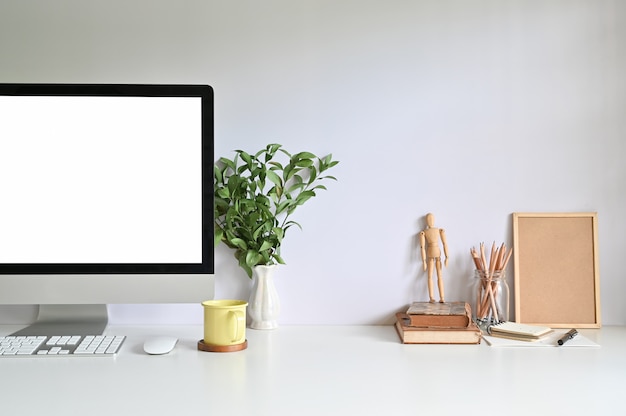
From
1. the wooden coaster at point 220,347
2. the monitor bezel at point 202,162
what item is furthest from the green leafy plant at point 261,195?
the wooden coaster at point 220,347

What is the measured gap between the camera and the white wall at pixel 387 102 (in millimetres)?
1643

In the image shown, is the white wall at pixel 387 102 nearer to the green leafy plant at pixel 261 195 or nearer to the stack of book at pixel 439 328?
the green leafy plant at pixel 261 195

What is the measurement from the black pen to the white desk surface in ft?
0.10

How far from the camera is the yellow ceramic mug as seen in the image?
136 centimetres

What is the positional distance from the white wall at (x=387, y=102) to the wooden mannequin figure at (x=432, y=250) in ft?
0.10

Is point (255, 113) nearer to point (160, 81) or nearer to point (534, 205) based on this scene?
point (160, 81)

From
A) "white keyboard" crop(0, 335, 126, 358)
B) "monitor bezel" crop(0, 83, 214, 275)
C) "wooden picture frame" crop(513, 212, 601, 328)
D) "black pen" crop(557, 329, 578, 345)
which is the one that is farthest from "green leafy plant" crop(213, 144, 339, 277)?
"black pen" crop(557, 329, 578, 345)

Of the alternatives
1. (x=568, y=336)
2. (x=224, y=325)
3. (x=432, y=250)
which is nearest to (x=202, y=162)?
(x=224, y=325)

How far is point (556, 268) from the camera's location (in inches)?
64.2

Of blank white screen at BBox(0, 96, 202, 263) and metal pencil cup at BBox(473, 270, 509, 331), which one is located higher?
blank white screen at BBox(0, 96, 202, 263)

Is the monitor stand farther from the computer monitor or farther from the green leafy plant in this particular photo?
the green leafy plant

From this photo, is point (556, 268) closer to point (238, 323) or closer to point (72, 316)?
point (238, 323)

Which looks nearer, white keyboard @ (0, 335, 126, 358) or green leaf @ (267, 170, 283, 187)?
white keyboard @ (0, 335, 126, 358)

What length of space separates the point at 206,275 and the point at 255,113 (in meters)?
0.48
